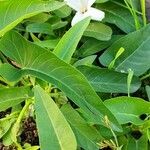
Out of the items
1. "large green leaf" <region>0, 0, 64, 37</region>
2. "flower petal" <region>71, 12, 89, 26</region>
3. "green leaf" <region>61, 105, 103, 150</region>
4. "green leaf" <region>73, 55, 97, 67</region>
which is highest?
"large green leaf" <region>0, 0, 64, 37</region>

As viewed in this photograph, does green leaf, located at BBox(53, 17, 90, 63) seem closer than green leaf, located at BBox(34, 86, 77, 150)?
No

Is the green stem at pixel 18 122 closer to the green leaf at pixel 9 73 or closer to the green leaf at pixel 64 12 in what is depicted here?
the green leaf at pixel 9 73

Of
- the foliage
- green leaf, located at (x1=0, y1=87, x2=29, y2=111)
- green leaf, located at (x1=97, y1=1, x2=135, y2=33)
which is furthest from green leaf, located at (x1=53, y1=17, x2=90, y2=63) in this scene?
green leaf, located at (x1=97, y1=1, x2=135, y2=33)

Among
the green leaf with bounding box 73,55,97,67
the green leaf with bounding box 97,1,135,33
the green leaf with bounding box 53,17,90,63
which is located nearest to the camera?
the green leaf with bounding box 53,17,90,63

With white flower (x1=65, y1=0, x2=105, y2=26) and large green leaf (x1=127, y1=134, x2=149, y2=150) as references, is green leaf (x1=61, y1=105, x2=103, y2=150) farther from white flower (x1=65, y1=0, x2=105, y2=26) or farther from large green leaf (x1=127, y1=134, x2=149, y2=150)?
white flower (x1=65, y1=0, x2=105, y2=26)

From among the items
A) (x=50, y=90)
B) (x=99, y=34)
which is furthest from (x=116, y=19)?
(x=50, y=90)

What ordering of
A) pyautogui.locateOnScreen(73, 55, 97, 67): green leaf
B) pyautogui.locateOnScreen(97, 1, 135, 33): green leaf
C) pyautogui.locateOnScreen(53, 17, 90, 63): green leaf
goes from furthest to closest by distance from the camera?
pyautogui.locateOnScreen(97, 1, 135, 33): green leaf < pyautogui.locateOnScreen(73, 55, 97, 67): green leaf < pyautogui.locateOnScreen(53, 17, 90, 63): green leaf

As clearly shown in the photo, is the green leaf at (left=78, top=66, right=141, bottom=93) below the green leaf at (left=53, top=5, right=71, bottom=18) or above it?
below
